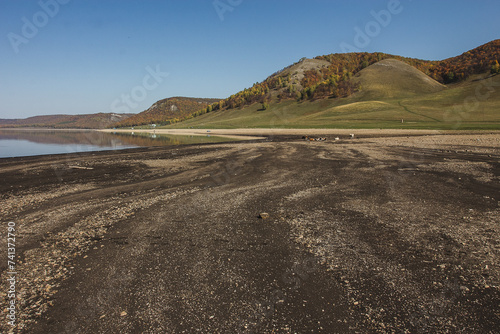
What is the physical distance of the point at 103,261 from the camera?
22.6 ft

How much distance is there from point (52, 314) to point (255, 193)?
9.29m

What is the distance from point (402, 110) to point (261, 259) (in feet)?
388

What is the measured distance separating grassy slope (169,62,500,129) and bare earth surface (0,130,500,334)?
204 feet

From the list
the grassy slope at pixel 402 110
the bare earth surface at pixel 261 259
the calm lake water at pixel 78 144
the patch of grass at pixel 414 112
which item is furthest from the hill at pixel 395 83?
the bare earth surface at pixel 261 259

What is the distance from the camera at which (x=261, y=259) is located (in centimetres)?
680

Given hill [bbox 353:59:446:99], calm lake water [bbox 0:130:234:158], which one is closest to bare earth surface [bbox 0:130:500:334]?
calm lake water [bbox 0:130:234:158]

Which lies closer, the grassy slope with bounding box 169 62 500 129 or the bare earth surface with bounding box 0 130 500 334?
the bare earth surface with bounding box 0 130 500 334

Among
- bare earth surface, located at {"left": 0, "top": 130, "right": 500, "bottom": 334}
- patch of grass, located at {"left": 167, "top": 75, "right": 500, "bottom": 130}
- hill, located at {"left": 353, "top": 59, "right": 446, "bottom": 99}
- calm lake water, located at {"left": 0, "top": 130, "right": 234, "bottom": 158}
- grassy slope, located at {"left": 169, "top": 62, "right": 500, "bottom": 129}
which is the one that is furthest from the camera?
hill, located at {"left": 353, "top": 59, "right": 446, "bottom": 99}

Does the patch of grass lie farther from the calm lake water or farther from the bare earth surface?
the bare earth surface

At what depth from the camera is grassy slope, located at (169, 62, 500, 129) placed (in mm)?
74688

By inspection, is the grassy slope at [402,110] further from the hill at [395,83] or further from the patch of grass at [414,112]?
the hill at [395,83]

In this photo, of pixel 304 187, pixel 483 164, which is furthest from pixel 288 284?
Answer: pixel 483 164

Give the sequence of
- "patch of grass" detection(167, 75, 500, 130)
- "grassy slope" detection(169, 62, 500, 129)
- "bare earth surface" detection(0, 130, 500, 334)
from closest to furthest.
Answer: "bare earth surface" detection(0, 130, 500, 334), "patch of grass" detection(167, 75, 500, 130), "grassy slope" detection(169, 62, 500, 129)

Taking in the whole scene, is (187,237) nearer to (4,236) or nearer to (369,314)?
(369,314)
